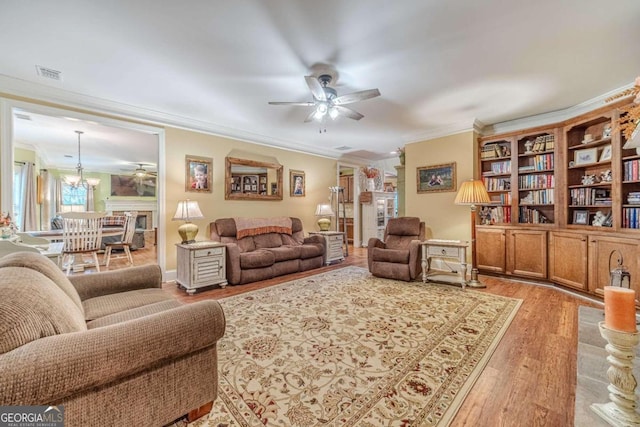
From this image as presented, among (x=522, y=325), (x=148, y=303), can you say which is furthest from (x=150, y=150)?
(x=522, y=325)

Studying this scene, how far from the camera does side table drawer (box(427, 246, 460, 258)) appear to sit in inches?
151

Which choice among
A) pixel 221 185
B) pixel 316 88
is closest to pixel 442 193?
pixel 316 88

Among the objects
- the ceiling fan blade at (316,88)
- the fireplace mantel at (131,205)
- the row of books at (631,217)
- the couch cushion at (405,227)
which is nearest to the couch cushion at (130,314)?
the ceiling fan blade at (316,88)

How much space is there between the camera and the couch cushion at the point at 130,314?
156 centimetres

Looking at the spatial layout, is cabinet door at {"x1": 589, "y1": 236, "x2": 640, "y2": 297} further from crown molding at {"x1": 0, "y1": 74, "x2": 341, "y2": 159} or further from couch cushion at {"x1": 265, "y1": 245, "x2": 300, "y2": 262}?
crown molding at {"x1": 0, "y1": 74, "x2": 341, "y2": 159}

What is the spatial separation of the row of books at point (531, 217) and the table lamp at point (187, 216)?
4909mm

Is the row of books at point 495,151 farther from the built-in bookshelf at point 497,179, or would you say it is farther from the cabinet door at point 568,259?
the cabinet door at point 568,259

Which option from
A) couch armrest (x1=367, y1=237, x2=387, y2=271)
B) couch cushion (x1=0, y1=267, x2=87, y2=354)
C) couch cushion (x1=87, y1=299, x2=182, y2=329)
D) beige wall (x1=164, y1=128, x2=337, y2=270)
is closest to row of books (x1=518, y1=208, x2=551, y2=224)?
couch armrest (x1=367, y1=237, x2=387, y2=271)

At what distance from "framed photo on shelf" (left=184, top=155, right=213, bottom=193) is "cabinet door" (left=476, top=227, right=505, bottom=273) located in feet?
15.0

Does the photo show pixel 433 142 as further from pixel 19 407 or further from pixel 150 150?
pixel 150 150

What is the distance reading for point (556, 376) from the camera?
5.88 feet

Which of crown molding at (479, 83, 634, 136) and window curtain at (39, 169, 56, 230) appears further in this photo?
window curtain at (39, 169, 56, 230)

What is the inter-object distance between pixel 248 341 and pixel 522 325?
8.30 feet

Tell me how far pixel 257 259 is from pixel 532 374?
3.29 metres
